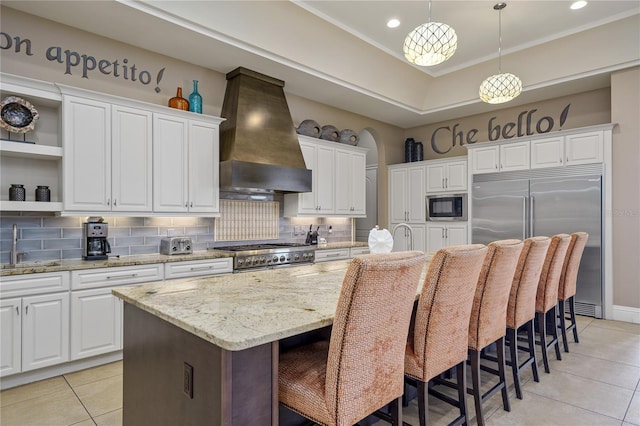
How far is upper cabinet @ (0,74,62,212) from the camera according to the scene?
9.46 feet

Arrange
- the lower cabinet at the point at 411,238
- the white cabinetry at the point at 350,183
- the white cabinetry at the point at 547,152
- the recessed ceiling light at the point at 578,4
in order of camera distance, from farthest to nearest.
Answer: the lower cabinet at the point at 411,238, the white cabinetry at the point at 350,183, the white cabinetry at the point at 547,152, the recessed ceiling light at the point at 578,4

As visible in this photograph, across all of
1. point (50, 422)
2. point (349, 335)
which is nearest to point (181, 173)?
point (50, 422)

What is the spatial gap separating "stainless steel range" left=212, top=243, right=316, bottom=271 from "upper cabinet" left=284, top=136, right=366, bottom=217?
0.67 meters

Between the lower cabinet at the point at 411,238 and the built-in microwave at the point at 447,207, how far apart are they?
295 mm

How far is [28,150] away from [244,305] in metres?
2.62

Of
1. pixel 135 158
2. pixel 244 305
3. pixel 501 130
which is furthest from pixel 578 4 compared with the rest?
pixel 135 158

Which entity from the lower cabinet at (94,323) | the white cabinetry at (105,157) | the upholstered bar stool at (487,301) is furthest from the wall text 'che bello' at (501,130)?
the lower cabinet at (94,323)

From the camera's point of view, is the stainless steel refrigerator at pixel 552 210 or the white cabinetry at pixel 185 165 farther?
the stainless steel refrigerator at pixel 552 210

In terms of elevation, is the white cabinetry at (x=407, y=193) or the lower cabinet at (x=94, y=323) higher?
the white cabinetry at (x=407, y=193)

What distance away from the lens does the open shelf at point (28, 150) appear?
9.34 ft

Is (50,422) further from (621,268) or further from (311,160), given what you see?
(621,268)

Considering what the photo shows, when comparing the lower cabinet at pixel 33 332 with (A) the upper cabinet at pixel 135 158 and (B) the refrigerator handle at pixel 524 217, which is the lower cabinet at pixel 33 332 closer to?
(A) the upper cabinet at pixel 135 158

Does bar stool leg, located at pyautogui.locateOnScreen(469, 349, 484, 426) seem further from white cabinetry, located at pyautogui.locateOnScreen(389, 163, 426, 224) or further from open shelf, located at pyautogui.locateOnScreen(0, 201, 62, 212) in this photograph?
white cabinetry, located at pyautogui.locateOnScreen(389, 163, 426, 224)

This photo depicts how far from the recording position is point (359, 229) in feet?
24.0
